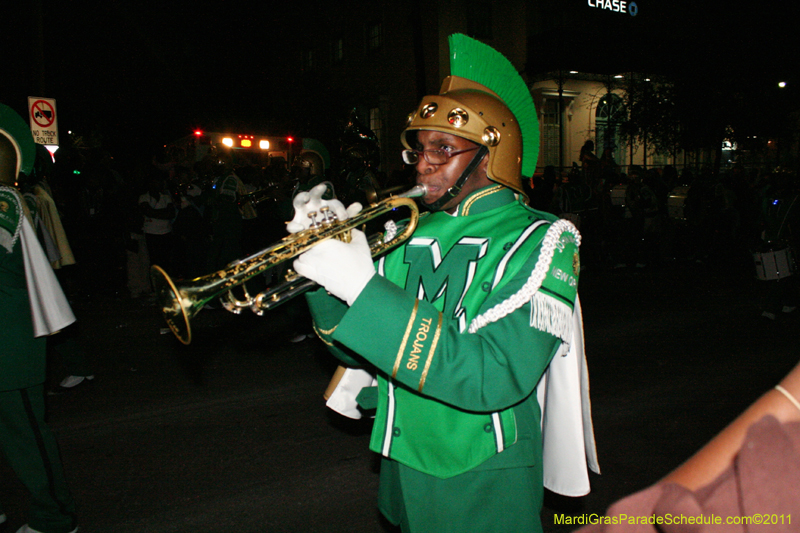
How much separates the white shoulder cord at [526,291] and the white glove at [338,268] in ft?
1.09

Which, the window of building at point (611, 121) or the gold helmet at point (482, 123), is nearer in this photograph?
the gold helmet at point (482, 123)

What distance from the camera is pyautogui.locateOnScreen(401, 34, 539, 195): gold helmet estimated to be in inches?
76.9

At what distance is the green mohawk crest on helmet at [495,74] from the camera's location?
2.15 meters

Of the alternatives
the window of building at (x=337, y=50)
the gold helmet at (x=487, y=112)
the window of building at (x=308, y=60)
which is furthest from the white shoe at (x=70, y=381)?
the window of building at (x=308, y=60)

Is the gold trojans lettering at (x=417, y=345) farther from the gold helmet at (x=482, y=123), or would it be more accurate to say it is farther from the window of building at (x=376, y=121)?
the window of building at (x=376, y=121)

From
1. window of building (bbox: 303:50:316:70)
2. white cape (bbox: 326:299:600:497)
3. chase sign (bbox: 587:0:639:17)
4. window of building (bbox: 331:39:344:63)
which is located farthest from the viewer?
window of building (bbox: 303:50:316:70)

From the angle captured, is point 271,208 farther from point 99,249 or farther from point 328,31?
point 328,31

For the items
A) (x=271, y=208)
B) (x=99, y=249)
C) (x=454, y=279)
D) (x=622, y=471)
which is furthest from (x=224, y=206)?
(x=454, y=279)

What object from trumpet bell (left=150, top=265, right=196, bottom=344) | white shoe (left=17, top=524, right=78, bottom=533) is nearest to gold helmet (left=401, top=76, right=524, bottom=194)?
trumpet bell (left=150, top=265, right=196, bottom=344)

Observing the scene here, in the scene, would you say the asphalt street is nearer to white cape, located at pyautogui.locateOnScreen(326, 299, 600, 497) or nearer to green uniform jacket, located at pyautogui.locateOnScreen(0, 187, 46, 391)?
green uniform jacket, located at pyautogui.locateOnScreen(0, 187, 46, 391)

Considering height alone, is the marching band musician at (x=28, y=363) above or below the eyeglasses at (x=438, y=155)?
below

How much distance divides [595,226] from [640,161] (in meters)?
15.6

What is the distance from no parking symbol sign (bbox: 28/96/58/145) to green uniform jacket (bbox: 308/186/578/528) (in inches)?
469

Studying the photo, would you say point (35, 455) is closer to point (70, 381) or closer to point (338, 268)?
point (338, 268)
